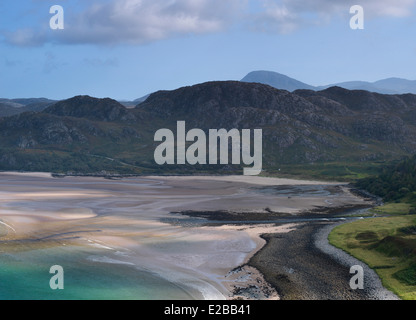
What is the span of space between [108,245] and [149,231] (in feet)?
39.7

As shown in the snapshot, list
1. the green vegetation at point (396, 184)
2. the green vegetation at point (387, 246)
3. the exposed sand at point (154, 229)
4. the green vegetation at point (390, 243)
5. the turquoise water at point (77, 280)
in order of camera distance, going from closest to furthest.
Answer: the turquoise water at point (77, 280) < the green vegetation at point (387, 246) < the green vegetation at point (390, 243) < the exposed sand at point (154, 229) < the green vegetation at point (396, 184)

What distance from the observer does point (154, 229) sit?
77562mm

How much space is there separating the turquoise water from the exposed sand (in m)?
2.42

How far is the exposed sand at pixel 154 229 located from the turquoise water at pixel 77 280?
2.42 meters

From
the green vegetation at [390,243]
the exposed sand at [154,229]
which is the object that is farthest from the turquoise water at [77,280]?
the green vegetation at [390,243]

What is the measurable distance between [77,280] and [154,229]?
30087 mm

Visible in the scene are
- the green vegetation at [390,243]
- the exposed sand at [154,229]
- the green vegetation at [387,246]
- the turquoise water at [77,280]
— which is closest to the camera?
the turquoise water at [77,280]

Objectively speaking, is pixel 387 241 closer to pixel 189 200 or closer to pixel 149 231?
pixel 149 231

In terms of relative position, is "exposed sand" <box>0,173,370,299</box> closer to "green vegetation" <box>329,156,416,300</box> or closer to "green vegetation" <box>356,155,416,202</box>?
"green vegetation" <box>356,155,416,202</box>

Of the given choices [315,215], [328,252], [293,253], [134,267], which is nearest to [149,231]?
[134,267]

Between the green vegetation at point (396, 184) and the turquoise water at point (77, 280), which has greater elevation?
the green vegetation at point (396, 184)

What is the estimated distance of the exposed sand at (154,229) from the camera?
2068 inches

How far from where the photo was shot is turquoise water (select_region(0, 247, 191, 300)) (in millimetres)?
43553

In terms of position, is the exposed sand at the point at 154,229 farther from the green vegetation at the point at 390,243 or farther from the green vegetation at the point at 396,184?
the green vegetation at the point at 390,243
